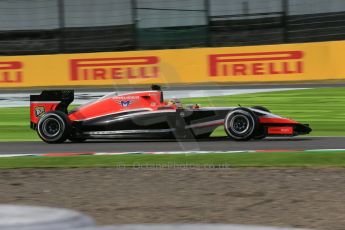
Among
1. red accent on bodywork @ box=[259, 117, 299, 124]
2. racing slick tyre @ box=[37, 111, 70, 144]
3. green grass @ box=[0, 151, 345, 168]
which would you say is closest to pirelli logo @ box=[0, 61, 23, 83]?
racing slick tyre @ box=[37, 111, 70, 144]

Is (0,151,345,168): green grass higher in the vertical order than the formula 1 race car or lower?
lower

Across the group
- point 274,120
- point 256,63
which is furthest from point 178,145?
point 256,63

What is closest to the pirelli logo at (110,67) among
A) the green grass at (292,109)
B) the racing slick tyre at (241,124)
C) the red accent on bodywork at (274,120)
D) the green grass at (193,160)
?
A: the green grass at (292,109)

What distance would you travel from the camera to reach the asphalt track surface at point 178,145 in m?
9.33

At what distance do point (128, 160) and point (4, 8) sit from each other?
1118 cm

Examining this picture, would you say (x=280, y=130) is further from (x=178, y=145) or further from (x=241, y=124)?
(x=178, y=145)

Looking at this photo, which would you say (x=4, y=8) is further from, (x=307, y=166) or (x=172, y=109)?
(x=307, y=166)

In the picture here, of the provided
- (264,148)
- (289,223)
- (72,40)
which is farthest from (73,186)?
(72,40)

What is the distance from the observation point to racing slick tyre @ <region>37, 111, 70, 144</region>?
10.3 m

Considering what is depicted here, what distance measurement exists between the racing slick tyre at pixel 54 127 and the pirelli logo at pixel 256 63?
629 cm

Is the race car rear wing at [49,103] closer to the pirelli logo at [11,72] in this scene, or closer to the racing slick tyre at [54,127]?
the racing slick tyre at [54,127]

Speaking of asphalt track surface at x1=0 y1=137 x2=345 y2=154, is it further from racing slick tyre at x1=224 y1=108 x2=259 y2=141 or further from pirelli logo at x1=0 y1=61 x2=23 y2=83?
pirelli logo at x1=0 y1=61 x2=23 y2=83

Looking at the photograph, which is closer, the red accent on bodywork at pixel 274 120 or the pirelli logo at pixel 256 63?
the red accent on bodywork at pixel 274 120

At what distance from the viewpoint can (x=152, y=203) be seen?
5730 millimetres
